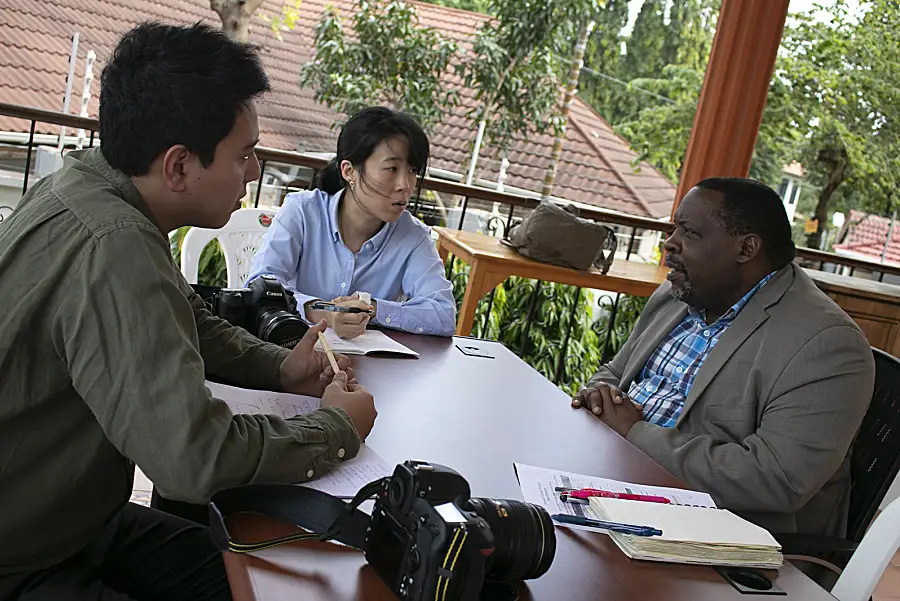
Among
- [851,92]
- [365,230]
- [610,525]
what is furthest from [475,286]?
[851,92]

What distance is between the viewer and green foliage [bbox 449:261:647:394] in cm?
479

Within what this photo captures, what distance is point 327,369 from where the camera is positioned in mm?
1600

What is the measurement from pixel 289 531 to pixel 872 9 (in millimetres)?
5278

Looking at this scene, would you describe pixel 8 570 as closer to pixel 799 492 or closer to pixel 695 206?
pixel 799 492

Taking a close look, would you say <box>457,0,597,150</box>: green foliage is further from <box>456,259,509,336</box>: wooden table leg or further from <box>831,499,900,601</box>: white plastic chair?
<box>831,499,900,601</box>: white plastic chair

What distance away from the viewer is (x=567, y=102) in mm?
5457

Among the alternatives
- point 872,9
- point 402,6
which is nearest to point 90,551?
point 402,6

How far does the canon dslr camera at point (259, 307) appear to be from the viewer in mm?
1821

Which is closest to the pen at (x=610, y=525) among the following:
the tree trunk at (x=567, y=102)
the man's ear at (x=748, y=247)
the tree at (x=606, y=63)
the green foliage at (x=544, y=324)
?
the man's ear at (x=748, y=247)

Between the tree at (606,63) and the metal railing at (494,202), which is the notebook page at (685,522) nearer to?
the metal railing at (494,202)

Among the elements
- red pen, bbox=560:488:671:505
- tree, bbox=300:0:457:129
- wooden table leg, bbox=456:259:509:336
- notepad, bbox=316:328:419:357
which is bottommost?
wooden table leg, bbox=456:259:509:336

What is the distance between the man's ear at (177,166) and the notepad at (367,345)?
720mm

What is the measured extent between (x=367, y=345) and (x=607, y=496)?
0.83m

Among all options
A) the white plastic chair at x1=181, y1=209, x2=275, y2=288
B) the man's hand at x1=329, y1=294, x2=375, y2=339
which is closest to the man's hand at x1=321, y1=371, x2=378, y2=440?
the man's hand at x1=329, y1=294, x2=375, y2=339
